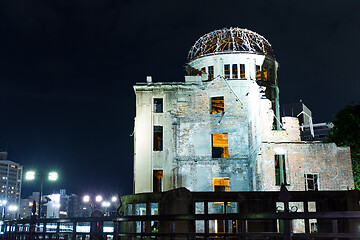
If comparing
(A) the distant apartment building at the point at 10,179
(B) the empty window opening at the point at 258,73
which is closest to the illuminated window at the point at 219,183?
(B) the empty window opening at the point at 258,73

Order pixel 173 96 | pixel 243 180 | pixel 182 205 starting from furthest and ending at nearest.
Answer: pixel 173 96
pixel 243 180
pixel 182 205

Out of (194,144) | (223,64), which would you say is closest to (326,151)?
(194,144)

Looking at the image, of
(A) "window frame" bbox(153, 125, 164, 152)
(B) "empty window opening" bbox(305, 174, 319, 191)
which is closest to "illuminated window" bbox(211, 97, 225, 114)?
(A) "window frame" bbox(153, 125, 164, 152)

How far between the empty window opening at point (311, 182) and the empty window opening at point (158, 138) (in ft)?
45.3

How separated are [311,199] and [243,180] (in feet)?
36.4

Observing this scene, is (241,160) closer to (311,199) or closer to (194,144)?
(194,144)

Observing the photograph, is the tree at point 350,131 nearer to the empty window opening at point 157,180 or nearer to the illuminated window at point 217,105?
the illuminated window at point 217,105

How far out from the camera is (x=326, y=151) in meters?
26.4

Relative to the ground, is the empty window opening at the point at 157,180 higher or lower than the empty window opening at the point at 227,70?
lower

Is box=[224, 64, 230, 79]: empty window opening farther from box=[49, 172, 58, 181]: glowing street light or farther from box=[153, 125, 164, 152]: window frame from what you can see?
box=[49, 172, 58, 181]: glowing street light

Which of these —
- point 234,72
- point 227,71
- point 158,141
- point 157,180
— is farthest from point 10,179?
point 234,72

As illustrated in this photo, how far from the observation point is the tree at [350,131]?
31.3m

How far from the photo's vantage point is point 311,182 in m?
26.7

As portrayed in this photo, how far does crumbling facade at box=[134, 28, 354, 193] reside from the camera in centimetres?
2642
